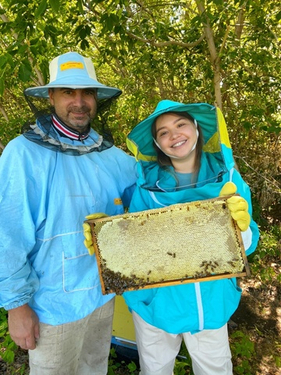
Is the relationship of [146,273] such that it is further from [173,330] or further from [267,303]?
[267,303]

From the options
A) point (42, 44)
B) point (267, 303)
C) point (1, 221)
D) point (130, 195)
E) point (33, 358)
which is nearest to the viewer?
point (1, 221)

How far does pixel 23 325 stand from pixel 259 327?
109 inches

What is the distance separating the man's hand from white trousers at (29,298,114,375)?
0.29 ft

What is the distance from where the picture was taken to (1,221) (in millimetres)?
1616

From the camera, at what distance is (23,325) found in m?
1.71

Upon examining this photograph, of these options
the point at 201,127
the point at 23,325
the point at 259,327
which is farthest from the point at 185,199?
the point at 259,327

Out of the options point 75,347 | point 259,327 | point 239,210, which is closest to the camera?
point 239,210

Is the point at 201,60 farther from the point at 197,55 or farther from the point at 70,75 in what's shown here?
the point at 70,75

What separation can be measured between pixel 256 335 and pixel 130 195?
7.68 ft

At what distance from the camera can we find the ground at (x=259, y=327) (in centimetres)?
281

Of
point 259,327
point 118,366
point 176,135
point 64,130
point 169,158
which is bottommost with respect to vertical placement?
point 259,327

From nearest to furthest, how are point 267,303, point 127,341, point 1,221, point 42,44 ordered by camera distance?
1. point 1,221
2. point 42,44
3. point 127,341
4. point 267,303

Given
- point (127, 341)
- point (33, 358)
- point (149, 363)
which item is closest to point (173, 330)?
point (149, 363)

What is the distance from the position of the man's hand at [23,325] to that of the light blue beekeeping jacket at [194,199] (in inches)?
24.8
